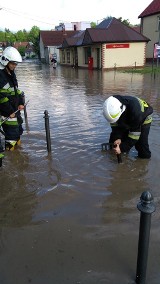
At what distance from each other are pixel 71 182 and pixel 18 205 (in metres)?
1.01

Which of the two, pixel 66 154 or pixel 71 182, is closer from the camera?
pixel 71 182

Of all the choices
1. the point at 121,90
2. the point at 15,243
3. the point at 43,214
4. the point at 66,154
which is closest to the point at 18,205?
the point at 43,214

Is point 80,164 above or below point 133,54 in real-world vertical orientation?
below

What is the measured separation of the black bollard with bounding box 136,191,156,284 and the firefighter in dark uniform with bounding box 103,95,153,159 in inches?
98.7

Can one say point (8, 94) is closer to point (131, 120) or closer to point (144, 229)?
point (131, 120)

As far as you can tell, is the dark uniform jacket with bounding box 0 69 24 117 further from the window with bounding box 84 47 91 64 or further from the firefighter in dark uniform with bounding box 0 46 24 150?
the window with bounding box 84 47 91 64

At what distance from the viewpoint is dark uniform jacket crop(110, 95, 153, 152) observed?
4855 mm

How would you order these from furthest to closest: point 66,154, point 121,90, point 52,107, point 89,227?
point 121,90
point 52,107
point 66,154
point 89,227

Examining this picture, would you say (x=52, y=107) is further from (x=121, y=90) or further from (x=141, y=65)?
(x=141, y=65)

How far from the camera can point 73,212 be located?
3.95 metres

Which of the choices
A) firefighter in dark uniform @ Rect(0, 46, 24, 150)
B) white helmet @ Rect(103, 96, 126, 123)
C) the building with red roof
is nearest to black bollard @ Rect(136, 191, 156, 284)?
white helmet @ Rect(103, 96, 126, 123)

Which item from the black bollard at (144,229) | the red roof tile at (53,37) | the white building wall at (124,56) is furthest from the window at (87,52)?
the black bollard at (144,229)

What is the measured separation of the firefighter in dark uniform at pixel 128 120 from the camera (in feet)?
15.5

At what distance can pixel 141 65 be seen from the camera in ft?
106
